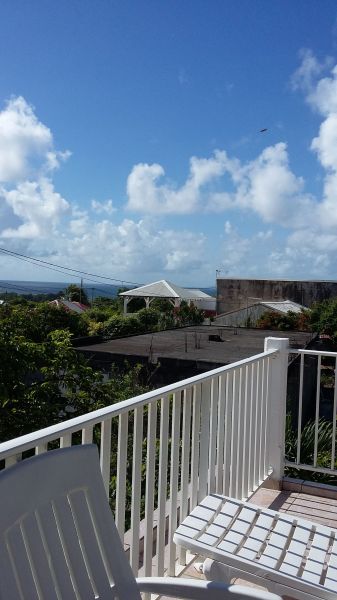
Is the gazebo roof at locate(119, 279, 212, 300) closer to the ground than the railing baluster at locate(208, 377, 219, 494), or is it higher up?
higher up

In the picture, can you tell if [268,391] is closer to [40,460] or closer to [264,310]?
[40,460]

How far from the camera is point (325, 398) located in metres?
17.8

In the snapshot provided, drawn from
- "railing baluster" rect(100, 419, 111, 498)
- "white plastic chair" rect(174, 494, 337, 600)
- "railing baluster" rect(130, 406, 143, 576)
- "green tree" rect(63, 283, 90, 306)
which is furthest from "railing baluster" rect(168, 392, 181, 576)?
"green tree" rect(63, 283, 90, 306)

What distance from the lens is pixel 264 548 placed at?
7.05 ft

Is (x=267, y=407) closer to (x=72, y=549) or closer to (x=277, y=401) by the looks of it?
(x=277, y=401)

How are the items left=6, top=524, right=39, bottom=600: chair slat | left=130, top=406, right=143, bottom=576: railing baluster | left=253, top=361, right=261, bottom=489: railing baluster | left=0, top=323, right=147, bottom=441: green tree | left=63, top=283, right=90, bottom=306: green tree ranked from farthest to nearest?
1. left=63, top=283, right=90, bottom=306: green tree
2. left=0, top=323, right=147, bottom=441: green tree
3. left=253, top=361, right=261, bottom=489: railing baluster
4. left=130, top=406, right=143, bottom=576: railing baluster
5. left=6, top=524, right=39, bottom=600: chair slat

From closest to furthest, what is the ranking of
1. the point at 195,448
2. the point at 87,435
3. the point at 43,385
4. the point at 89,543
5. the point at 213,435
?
the point at 89,543, the point at 87,435, the point at 195,448, the point at 213,435, the point at 43,385

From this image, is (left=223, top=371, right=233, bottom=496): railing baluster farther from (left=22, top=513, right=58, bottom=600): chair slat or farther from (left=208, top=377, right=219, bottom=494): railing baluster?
(left=22, top=513, right=58, bottom=600): chair slat

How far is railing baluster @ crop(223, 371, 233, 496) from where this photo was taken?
3176mm

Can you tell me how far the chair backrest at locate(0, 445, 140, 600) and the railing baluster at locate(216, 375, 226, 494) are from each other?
149cm

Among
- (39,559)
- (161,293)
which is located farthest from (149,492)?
(161,293)

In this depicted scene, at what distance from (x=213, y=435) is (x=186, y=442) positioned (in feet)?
1.06

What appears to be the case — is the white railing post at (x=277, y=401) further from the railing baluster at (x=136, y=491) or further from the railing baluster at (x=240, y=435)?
the railing baluster at (x=136, y=491)

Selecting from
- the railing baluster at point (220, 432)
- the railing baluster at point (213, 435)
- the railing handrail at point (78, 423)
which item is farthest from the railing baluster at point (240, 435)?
the railing handrail at point (78, 423)
